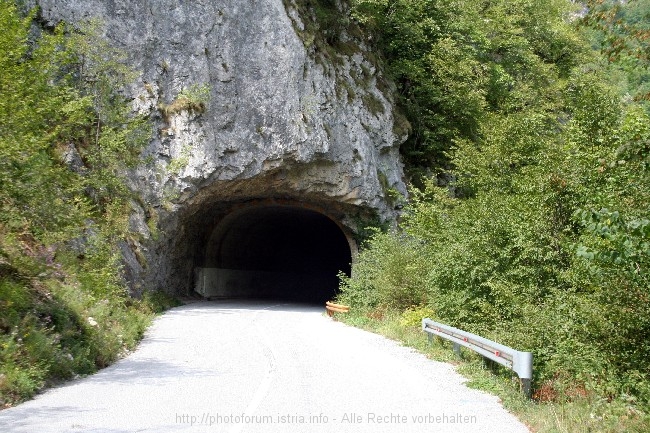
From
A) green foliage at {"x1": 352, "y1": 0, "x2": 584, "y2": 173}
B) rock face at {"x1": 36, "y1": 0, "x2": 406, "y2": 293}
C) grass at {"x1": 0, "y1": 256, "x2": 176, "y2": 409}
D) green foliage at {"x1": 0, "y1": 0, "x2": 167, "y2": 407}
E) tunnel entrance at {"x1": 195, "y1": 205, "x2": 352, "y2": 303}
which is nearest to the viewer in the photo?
grass at {"x1": 0, "y1": 256, "x2": 176, "y2": 409}

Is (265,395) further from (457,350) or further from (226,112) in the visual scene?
(226,112)

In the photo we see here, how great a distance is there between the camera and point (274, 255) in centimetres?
3744

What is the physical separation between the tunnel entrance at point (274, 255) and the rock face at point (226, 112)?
500cm

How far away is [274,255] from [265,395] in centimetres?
2989

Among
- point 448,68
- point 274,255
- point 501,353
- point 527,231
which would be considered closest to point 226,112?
point 448,68

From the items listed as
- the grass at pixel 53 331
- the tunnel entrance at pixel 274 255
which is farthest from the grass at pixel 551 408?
the tunnel entrance at pixel 274 255

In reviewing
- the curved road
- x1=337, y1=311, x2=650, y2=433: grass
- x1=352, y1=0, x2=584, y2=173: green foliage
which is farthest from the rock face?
x1=337, y1=311, x2=650, y2=433: grass

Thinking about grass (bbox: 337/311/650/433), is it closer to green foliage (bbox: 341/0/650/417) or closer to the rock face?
green foliage (bbox: 341/0/650/417)

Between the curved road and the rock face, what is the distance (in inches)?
330

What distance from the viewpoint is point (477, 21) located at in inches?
1139

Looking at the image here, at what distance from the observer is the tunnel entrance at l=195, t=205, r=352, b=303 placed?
2888cm

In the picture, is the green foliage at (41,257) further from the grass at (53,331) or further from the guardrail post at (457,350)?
the guardrail post at (457,350)

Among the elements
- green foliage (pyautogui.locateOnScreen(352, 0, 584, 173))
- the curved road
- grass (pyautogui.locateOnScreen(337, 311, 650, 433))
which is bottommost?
the curved road

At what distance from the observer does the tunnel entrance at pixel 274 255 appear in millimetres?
28875
